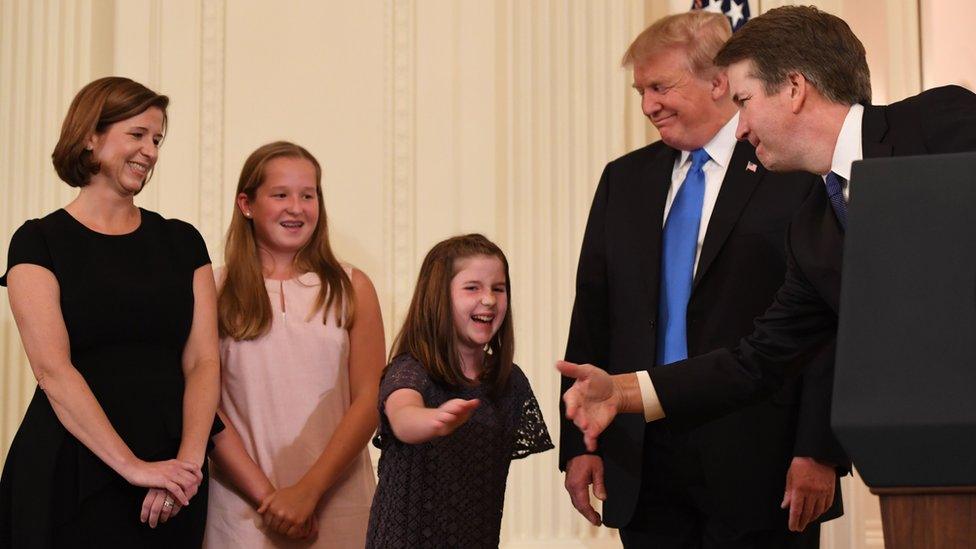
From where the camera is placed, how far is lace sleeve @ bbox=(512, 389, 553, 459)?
2.88 m

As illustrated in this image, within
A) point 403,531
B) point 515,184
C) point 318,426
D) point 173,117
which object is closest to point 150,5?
point 173,117

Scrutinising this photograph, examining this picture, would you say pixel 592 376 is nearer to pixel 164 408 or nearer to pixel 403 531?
pixel 403 531

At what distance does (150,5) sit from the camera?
465cm

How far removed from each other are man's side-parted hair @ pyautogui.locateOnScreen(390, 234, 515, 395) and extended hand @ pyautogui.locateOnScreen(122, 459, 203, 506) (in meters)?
0.57

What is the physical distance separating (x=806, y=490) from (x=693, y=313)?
0.47m

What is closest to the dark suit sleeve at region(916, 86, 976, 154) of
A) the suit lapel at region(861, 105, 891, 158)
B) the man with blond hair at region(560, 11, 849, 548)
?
the suit lapel at region(861, 105, 891, 158)

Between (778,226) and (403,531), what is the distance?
1118 millimetres

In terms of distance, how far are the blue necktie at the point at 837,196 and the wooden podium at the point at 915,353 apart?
106 cm

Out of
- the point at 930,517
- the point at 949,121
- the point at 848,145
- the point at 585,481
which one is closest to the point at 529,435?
the point at 585,481

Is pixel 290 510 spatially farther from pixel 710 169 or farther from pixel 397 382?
pixel 710 169

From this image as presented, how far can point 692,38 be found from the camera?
118 inches

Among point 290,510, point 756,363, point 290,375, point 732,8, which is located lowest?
point 290,510

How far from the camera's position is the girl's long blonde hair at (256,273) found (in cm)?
320

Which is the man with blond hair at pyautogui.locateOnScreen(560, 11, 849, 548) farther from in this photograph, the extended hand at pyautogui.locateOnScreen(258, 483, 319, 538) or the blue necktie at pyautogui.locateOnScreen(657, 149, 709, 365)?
the extended hand at pyautogui.locateOnScreen(258, 483, 319, 538)
